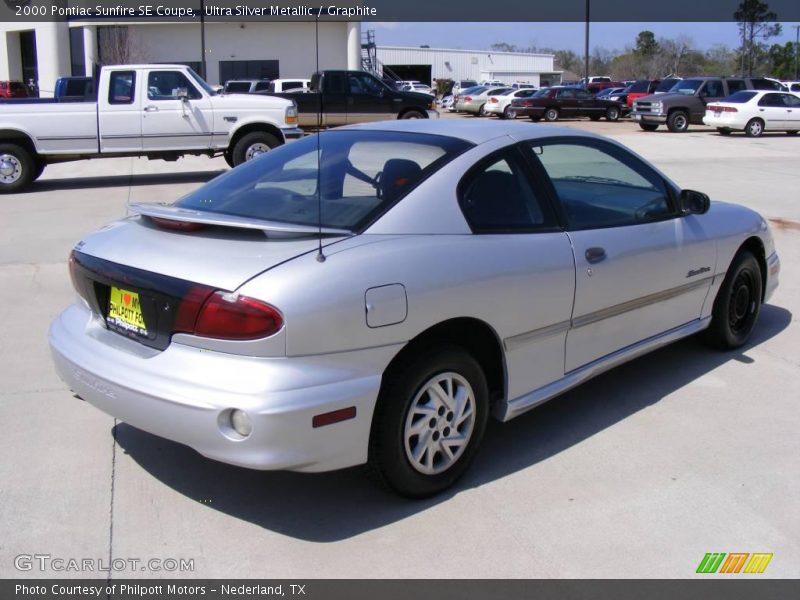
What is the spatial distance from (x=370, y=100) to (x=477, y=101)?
45.7ft

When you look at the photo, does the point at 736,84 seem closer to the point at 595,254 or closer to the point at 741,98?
the point at 741,98

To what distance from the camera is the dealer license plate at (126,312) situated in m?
3.47

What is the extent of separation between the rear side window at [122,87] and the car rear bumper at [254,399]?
39.8 ft

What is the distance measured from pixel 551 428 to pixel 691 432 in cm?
73

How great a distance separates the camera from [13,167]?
546 inches

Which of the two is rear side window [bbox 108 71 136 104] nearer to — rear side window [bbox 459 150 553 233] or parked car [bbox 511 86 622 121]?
rear side window [bbox 459 150 553 233]

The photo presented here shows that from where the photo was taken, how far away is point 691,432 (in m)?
4.45

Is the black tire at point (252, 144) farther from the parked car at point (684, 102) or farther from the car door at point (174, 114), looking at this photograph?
the parked car at point (684, 102)

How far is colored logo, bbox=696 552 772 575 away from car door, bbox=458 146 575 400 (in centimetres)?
112

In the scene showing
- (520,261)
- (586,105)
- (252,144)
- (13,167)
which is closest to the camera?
(520,261)

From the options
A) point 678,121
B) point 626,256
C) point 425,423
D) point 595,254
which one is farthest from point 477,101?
point 425,423

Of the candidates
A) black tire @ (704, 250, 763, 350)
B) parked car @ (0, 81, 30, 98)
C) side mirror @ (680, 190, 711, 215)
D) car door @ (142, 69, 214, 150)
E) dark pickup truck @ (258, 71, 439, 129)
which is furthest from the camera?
parked car @ (0, 81, 30, 98)

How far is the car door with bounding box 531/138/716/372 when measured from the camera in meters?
4.26

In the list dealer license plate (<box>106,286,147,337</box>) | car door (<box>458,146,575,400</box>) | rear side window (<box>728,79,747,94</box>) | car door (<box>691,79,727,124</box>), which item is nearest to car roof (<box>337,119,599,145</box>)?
car door (<box>458,146,575,400</box>)
